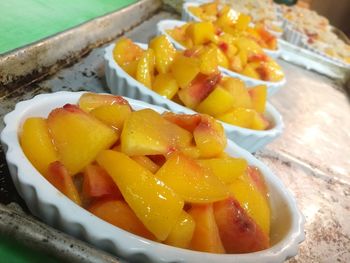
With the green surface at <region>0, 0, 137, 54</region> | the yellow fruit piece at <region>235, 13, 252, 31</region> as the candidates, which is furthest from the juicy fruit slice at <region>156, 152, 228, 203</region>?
the yellow fruit piece at <region>235, 13, 252, 31</region>

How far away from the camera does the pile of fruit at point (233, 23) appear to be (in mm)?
1938

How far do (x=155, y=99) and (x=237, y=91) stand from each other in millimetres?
251

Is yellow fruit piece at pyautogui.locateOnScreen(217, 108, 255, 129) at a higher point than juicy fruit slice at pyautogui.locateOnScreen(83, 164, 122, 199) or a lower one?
lower

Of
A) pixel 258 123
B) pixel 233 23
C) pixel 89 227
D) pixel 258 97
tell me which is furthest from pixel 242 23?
pixel 89 227

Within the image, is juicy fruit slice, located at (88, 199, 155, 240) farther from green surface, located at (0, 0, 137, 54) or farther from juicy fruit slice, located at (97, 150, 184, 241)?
green surface, located at (0, 0, 137, 54)

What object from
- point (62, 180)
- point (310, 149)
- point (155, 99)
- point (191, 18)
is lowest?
point (310, 149)

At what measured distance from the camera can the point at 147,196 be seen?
2.31 ft

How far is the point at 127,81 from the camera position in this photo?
4.06ft

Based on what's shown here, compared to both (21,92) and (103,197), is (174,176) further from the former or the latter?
(21,92)

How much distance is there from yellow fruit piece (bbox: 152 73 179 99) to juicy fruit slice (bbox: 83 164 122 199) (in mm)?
505

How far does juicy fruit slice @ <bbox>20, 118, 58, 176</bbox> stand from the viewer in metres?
0.76

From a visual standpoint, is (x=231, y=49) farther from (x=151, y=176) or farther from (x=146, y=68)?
(x=151, y=176)

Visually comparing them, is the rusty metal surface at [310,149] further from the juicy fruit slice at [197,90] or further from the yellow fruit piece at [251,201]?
the juicy fruit slice at [197,90]

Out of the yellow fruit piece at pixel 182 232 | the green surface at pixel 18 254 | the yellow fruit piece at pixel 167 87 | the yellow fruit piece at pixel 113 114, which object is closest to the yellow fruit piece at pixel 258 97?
the yellow fruit piece at pixel 167 87
